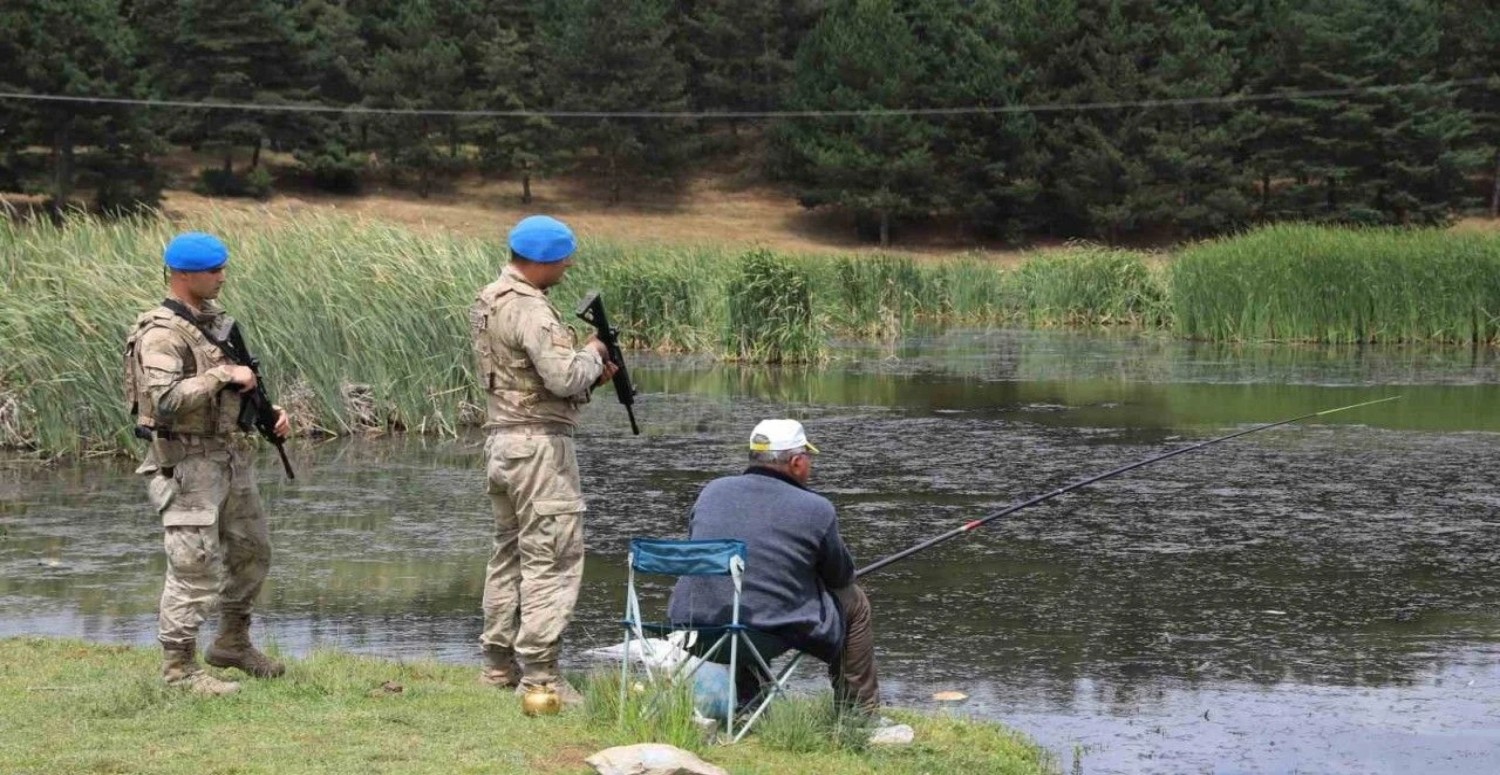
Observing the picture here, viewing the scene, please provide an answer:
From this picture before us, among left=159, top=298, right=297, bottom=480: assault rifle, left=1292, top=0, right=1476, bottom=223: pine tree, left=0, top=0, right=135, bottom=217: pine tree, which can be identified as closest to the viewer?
left=159, top=298, right=297, bottom=480: assault rifle

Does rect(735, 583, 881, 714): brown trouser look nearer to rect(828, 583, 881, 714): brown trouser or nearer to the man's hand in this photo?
rect(828, 583, 881, 714): brown trouser

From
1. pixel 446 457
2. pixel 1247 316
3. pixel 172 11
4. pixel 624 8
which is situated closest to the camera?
pixel 446 457

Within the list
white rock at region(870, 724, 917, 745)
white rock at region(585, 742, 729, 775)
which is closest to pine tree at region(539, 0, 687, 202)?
white rock at region(870, 724, 917, 745)

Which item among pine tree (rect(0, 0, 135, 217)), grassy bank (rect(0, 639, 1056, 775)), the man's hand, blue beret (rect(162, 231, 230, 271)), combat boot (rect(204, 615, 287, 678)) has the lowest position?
grassy bank (rect(0, 639, 1056, 775))

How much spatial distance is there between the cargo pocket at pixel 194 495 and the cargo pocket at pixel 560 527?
1096 mm

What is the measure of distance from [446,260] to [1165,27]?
47.6 meters

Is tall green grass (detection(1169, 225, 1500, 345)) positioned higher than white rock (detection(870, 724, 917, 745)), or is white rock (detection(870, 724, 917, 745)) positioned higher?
tall green grass (detection(1169, 225, 1500, 345))

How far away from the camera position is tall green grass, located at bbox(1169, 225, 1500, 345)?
93.2 ft

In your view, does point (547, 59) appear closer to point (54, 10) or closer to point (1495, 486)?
point (54, 10)

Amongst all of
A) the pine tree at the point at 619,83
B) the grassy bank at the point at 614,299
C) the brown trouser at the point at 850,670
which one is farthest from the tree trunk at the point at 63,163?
the brown trouser at the point at 850,670

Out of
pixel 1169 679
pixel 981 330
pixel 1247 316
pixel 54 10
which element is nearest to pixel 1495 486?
pixel 1169 679

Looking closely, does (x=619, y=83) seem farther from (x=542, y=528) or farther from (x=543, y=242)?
(x=542, y=528)

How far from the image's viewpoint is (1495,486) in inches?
557

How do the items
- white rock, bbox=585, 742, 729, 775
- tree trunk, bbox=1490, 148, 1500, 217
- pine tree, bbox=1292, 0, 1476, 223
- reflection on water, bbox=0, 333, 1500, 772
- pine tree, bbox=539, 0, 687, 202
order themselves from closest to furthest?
white rock, bbox=585, 742, 729, 775 → reflection on water, bbox=0, 333, 1500, 772 → pine tree, bbox=1292, 0, 1476, 223 → tree trunk, bbox=1490, 148, 1500, 217 → pine tree, bbox=539, 0, 687, 202
